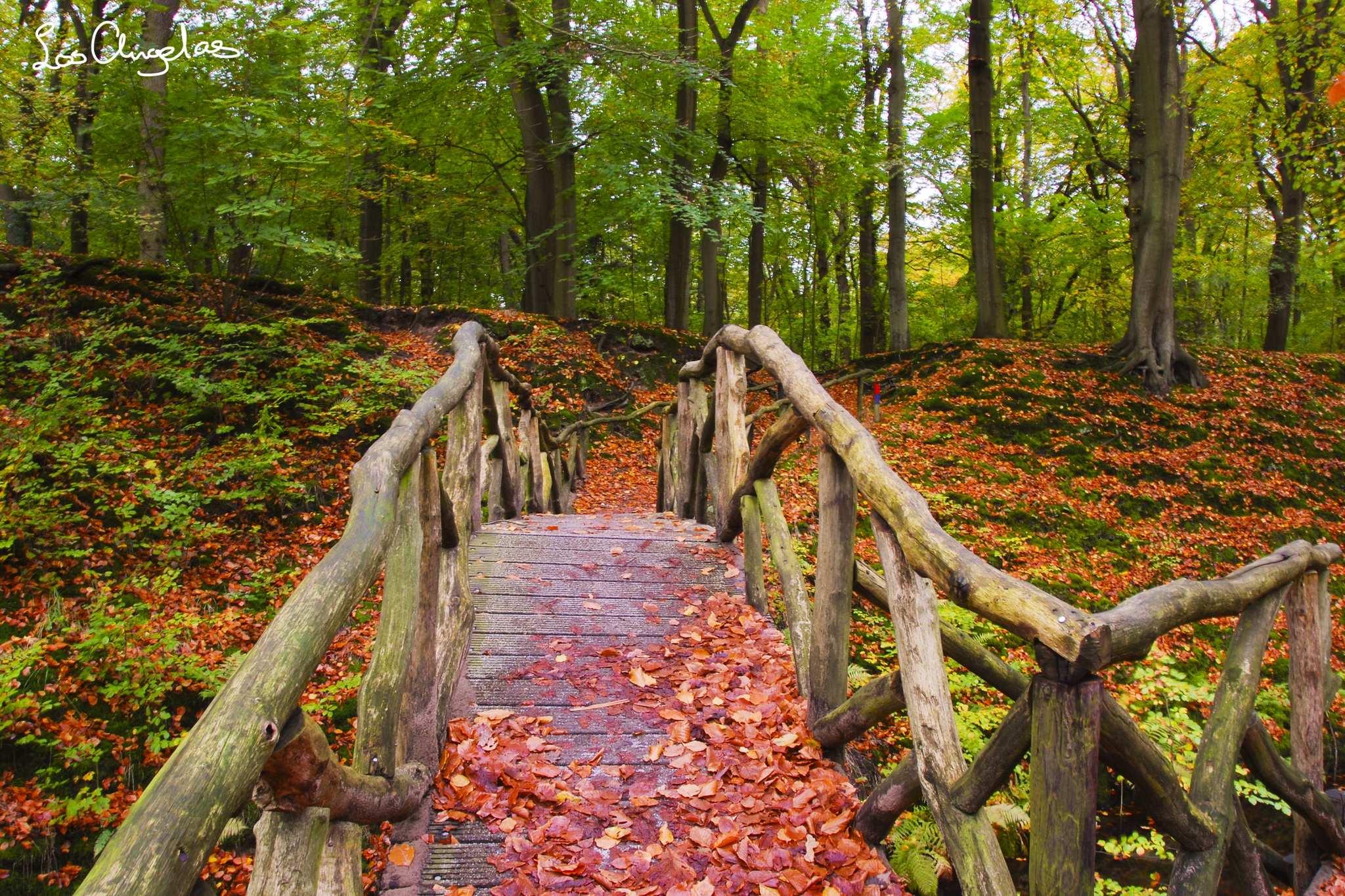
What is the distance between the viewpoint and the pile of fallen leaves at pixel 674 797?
2330 mm

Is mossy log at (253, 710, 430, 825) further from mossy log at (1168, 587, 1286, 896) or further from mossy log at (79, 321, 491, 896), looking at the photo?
mossy log at (1168, 587, 1286, 896)

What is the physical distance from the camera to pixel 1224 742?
2.48m

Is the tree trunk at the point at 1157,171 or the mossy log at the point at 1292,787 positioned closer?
the mossy log at the point at 1292,787

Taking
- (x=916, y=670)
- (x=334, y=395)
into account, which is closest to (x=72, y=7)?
(x=334, y=395)

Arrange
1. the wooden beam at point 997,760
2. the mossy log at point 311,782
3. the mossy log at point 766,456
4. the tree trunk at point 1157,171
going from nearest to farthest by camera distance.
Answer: the mossy log at point 311,782
the wooden beam at point 997,760
the mossy log at point 766,456
the tree trunk at point 1157,171

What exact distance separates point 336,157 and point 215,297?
2.37m

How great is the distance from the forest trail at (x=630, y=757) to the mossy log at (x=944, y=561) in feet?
3.48

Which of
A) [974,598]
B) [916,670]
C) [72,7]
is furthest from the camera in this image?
[72,7]

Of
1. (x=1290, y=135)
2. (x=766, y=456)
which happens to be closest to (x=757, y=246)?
(x=1290, y=135)

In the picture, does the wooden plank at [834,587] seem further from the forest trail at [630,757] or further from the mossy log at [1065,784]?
the mossy log at [1065,784]

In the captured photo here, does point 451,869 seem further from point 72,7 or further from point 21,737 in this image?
point 72,7

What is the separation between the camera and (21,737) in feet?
13.5

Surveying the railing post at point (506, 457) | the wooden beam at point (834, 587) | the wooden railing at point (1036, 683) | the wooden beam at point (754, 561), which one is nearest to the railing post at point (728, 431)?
the wooden beam at point (754, 561)

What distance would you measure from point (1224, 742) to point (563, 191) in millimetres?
13142
